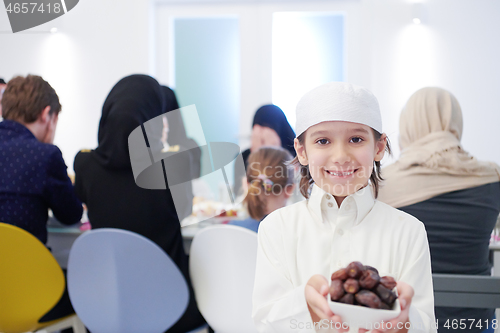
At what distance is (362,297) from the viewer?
12.4 inches

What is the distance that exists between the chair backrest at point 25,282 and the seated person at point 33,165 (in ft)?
0.13

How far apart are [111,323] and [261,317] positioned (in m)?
0.67

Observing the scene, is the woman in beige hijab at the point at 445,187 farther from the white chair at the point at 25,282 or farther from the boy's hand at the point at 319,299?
the white chair at the point at 25,282

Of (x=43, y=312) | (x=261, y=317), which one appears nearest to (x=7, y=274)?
(x=43, y=312)

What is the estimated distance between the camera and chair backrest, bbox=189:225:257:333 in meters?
0.89

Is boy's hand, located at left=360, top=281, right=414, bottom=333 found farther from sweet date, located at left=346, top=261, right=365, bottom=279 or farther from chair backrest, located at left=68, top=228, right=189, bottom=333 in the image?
chair backrest, located at left=68, top=228, right=189, bottom=333

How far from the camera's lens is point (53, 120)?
0.65 m

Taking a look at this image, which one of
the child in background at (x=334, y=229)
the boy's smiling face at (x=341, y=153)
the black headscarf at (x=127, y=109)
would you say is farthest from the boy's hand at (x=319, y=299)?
the black headscarf at (x=127, y=109)

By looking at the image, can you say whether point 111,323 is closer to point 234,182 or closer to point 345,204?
point 234,182

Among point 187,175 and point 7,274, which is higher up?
point 187,175

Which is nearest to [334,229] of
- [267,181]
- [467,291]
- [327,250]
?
[327,250]

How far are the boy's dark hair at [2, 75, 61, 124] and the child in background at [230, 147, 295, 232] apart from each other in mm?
441

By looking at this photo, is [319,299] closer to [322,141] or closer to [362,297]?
[362,297]

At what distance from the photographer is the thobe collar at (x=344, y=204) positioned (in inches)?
17.2
